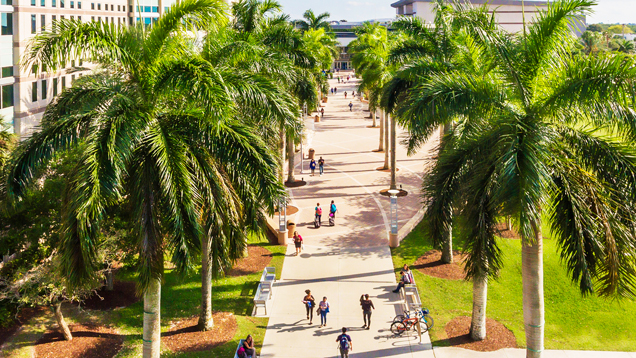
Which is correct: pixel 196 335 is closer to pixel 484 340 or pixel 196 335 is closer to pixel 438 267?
pixel 484 340

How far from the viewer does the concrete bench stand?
57.4 ft

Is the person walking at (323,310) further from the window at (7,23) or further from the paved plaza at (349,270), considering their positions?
the window at (7,23)

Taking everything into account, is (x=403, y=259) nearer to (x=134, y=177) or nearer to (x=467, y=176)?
(x=467, y=176)

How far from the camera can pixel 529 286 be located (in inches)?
456

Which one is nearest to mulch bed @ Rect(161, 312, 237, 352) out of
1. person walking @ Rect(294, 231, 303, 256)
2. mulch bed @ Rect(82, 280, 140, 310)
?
mulch bed @ Rect(82, 280, 140, 310)

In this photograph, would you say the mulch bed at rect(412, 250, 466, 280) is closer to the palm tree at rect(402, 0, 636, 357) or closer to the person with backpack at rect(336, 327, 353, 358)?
the person with backpack at rect(336, 327, 353, 358)

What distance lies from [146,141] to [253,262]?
42.0ft

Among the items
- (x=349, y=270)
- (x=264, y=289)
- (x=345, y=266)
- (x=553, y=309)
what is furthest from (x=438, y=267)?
(x=264, y=289)

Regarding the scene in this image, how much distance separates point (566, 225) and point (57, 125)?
9331 mm

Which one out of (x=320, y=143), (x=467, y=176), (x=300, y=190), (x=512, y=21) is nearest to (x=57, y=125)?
(x=467, y=176)

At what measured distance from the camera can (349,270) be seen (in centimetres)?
2130

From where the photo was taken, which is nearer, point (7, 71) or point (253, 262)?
point (7, 71)

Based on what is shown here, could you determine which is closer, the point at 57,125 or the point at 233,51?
the point at 57,125

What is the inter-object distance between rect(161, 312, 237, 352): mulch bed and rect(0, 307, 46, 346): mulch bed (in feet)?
13.7
